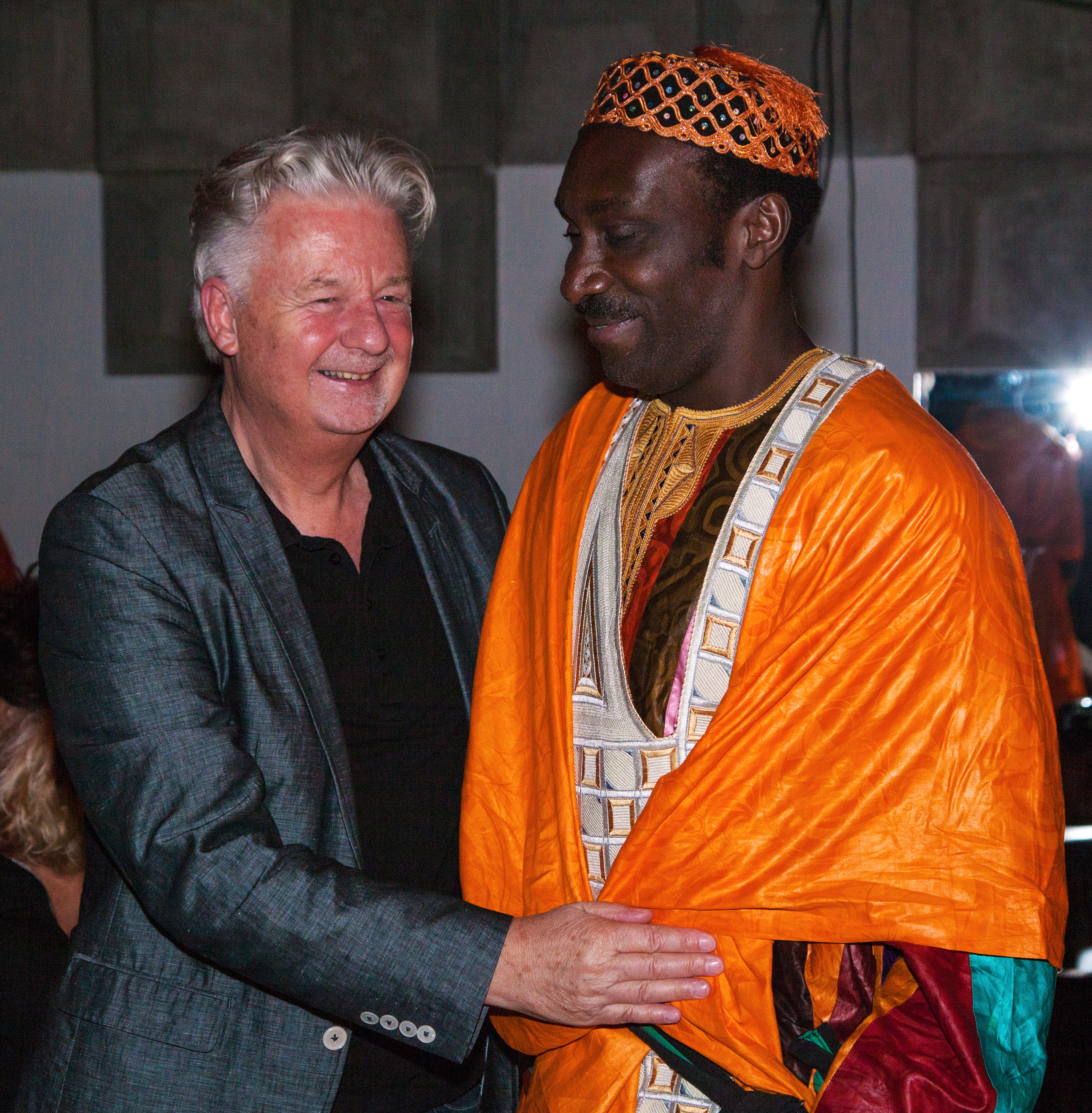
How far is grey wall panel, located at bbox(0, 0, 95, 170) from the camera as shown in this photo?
157 inches

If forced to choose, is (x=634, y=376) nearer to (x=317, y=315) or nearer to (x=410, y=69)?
(x=317, y=315)

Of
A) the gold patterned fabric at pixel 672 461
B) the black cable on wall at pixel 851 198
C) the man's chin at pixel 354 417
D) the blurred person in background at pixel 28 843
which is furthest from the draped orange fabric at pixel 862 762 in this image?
the black cable on wall at pixel 851 198

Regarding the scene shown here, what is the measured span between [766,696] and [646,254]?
1.59ft

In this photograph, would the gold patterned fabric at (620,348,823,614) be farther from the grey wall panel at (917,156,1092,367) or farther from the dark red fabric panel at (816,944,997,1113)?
the grey wall panel at (917,156,1092,367)

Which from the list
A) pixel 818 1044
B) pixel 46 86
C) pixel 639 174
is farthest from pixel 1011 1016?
pixel 46 86

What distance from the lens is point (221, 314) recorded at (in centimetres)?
168

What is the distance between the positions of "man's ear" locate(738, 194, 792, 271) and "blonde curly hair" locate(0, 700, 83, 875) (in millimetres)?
1592

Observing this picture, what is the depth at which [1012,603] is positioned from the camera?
124cm

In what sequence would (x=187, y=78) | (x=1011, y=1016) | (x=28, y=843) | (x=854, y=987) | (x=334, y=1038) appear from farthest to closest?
(x=187, y=78), (x=28, y=843), (x=334, y=1038), (x=854, y=987), (x=1011, y=1016)

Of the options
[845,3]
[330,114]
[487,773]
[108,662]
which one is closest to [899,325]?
[845,3]

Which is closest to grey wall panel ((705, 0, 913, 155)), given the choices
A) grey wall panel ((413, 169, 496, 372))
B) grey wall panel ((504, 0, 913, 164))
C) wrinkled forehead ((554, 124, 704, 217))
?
grey wall panel ((504, 0, 913, 164))

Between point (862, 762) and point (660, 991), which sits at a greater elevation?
point (862, 762)

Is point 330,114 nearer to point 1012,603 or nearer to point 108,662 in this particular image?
point 108,662

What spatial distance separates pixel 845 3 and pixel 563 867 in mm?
3285
